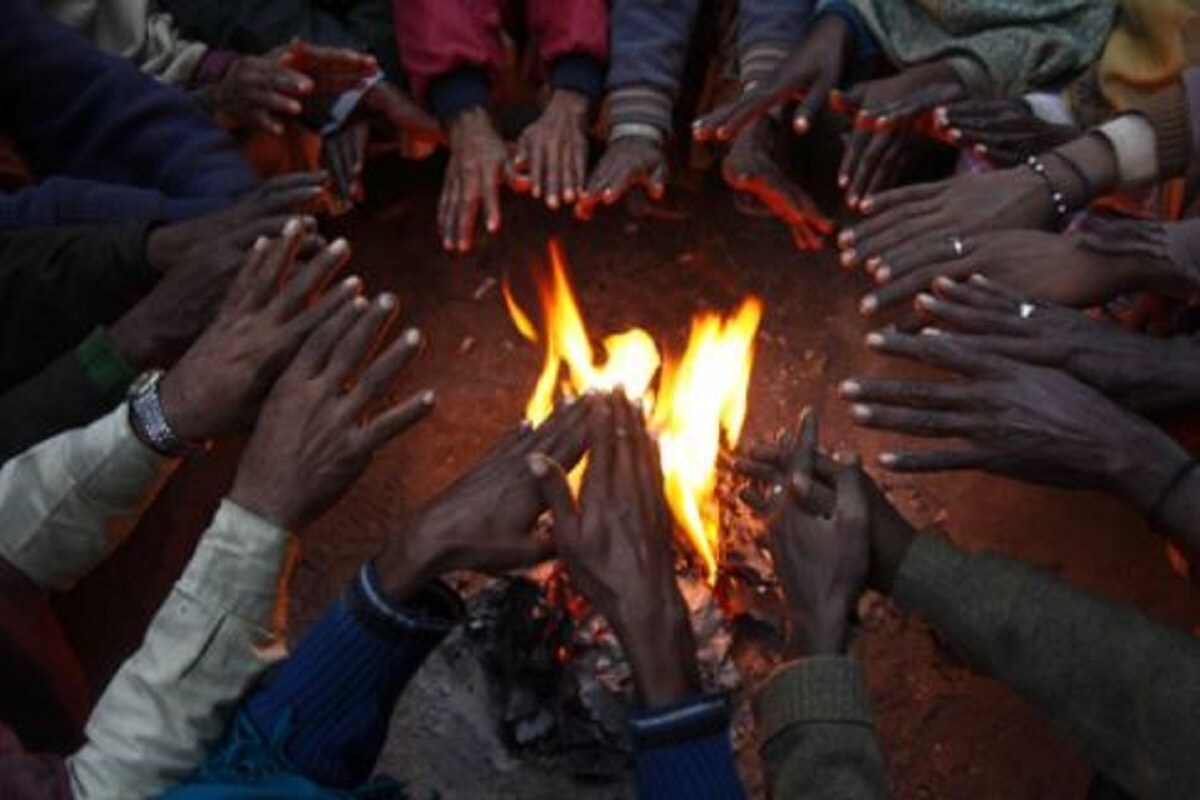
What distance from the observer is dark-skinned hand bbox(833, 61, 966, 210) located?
314 centimetres

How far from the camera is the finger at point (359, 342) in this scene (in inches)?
91.2

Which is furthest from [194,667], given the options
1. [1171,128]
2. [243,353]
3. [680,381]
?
[1171,128]

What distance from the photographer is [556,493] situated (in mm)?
2168

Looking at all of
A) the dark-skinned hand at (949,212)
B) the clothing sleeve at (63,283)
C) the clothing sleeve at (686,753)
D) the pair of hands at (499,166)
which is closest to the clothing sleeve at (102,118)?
the clothing sleeve at (63,283)

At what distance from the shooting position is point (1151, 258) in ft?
8.69

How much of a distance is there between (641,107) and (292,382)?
1.58m

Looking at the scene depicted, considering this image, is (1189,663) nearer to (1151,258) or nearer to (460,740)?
(1151,258)

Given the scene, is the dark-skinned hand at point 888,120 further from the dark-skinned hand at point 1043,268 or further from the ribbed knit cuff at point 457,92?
the ribbed knit cuff at point 457,92

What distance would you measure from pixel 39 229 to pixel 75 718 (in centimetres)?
113

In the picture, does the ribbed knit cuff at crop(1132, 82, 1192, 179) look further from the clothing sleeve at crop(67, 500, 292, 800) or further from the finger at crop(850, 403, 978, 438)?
the clothing sleeve at crop(67, 500, 292, 800)

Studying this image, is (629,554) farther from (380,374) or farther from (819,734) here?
(380,374)

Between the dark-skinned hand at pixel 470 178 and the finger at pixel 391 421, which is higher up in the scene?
the finger at pixel 391 421

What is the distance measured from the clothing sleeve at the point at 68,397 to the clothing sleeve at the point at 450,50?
1283 millimetres

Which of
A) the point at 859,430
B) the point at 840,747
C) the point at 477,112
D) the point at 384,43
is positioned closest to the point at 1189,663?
the point at 840,747
